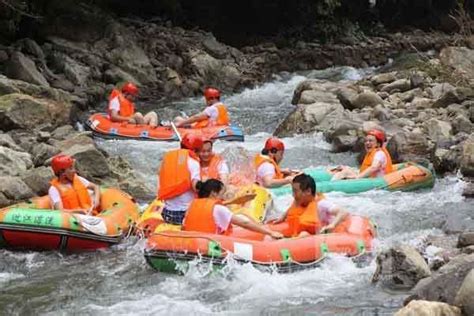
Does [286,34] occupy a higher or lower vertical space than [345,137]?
higher

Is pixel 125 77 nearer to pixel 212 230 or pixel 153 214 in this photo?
pixel 153 214

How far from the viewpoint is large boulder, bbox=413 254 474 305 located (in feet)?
17.3

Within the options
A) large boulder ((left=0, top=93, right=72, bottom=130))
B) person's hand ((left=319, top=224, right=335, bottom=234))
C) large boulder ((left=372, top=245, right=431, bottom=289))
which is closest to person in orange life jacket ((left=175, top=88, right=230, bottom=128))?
large boulder ((left=0, top=93, right=72, bottom=130))

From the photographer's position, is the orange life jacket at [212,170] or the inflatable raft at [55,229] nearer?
the inflatable raft at [55,229]

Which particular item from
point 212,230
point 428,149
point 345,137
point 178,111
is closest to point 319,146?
point 345,137

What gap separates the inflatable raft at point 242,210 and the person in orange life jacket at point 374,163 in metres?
1.90

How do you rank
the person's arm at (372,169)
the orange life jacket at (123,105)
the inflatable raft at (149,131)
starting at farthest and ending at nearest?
1. the orange life jacket at (123,105)
2. the inflatable raft at (149,131)
3. the person's arm at (372,169)

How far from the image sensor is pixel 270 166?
970cm

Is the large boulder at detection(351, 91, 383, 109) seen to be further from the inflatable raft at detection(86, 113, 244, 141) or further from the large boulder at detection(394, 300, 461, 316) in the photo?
the large boulder at detection(394, 300, 461, 316)

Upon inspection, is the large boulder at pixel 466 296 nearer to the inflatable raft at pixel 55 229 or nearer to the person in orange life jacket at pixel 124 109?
the inflatable raft at pixel 55 229

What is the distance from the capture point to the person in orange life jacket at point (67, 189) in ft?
27.5

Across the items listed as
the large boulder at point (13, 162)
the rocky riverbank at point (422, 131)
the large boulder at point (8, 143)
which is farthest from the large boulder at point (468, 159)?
the large boulder at point (8, 143)

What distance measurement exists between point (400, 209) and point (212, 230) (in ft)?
10.3

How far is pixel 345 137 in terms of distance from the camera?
1305cm
